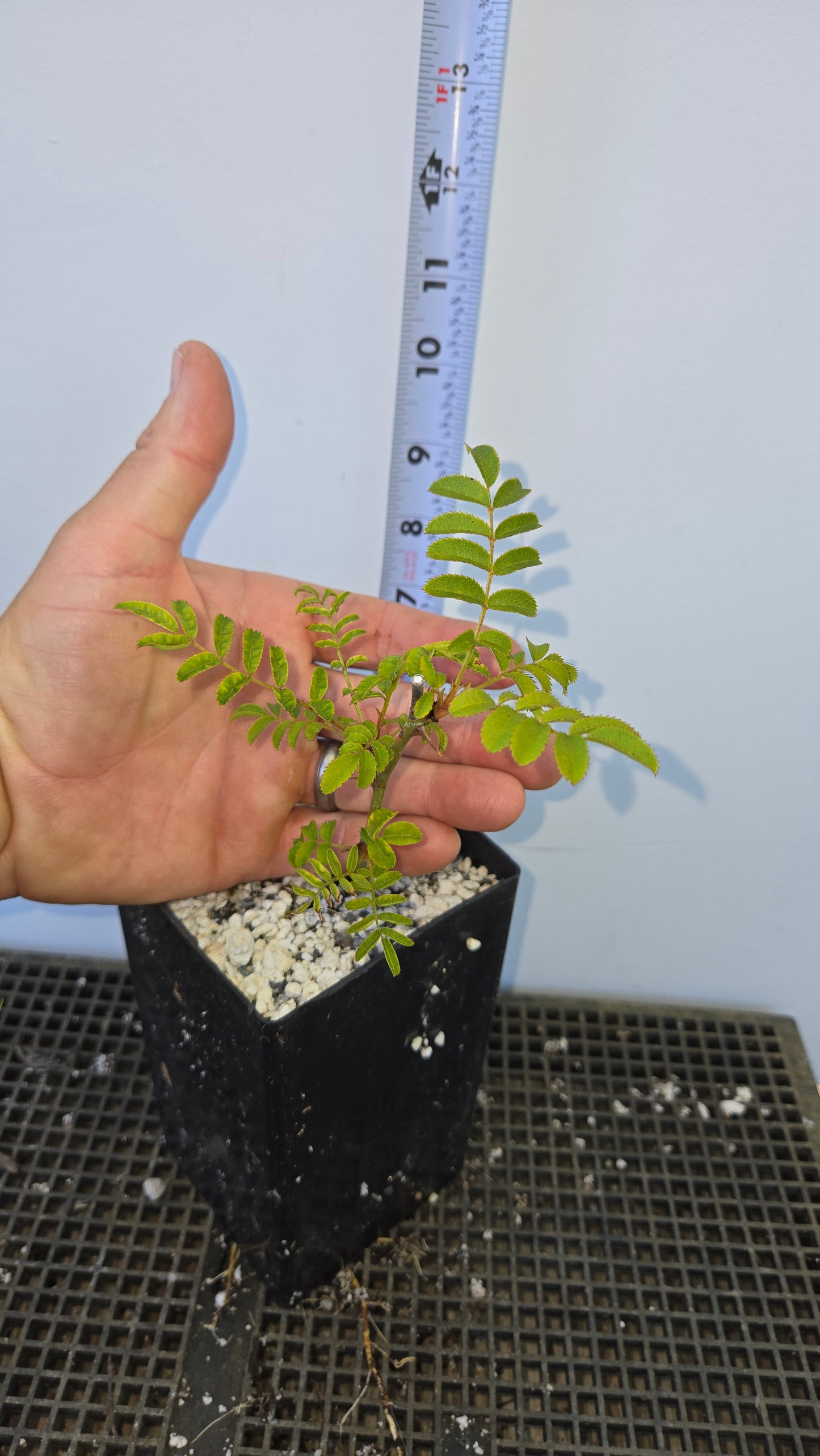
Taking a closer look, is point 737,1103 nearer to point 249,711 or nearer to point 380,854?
point 380,854

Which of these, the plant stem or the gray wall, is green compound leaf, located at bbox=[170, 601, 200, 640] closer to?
the plant stem

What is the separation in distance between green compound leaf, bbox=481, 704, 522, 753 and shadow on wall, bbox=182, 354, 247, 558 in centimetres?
58

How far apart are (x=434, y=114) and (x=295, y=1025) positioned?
878 millimetres

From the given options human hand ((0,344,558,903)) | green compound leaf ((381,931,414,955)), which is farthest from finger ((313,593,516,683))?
green compound leaf ((381,931,414,955))

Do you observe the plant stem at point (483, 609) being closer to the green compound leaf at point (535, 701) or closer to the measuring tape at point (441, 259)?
the green compound leaf at point (535, 701)

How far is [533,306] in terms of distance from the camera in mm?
967

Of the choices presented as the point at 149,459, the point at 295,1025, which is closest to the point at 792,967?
the point at 295,1025

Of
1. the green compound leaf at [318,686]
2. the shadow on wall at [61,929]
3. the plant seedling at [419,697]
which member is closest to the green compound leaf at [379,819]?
the plant seedling at [419,697]

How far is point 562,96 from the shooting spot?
0.87 meters

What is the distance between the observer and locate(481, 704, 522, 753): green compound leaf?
0.54 m

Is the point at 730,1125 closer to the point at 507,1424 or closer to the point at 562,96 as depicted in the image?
the point at 507,1424

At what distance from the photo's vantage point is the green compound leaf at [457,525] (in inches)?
26.5

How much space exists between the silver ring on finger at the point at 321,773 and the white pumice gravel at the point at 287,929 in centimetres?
9

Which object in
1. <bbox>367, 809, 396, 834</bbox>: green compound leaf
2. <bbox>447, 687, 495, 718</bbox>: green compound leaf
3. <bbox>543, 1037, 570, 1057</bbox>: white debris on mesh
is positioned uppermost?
<bbox>447, 687, 495, 718</bbox>: green compound leaf
